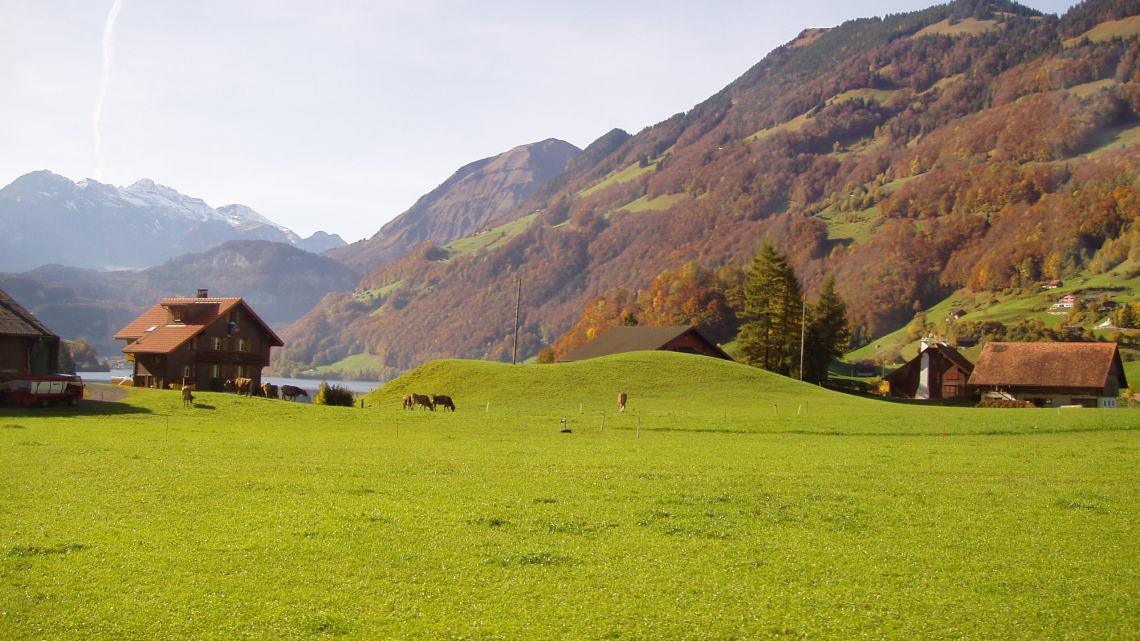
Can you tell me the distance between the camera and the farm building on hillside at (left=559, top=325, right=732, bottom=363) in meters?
106

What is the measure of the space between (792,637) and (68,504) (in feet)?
52.1

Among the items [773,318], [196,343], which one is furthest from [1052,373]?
[196,343]

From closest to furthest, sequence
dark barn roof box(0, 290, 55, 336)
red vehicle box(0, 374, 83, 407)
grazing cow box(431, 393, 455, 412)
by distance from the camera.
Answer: red vehicle box(0, 374, 83, 407) < dark barn roof box(0, 290, 55, 336) < grazing cow box(431, 393, 455, 412)

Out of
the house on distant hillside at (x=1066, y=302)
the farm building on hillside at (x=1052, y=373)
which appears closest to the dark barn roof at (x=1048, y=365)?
the farm building on hillside at (x=1052, y=373)

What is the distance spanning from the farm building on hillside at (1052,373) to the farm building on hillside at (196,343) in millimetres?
76306

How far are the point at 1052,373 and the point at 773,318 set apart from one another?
35809 millimetres

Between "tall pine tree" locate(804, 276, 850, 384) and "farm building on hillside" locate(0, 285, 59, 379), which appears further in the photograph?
"tall pine tree" locate(804, 276, 850, 384)

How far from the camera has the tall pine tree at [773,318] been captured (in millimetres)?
115312

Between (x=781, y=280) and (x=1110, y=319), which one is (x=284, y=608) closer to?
(x=781, y=280)

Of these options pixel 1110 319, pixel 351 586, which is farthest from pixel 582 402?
pixel 1110 319

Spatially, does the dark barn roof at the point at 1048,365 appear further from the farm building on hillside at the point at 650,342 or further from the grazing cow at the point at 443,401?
the grazing cow at the point at 443,401

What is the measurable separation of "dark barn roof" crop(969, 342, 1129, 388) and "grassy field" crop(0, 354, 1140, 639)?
5832 cm

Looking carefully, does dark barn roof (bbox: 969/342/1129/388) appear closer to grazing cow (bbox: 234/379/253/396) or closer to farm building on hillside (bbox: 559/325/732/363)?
farm building on hillside (bbox: 559/325/732/363)

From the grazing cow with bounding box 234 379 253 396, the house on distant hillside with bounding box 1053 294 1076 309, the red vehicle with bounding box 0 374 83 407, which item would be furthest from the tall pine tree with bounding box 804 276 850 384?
the red vehicle with bounding box 0 374 83 407
